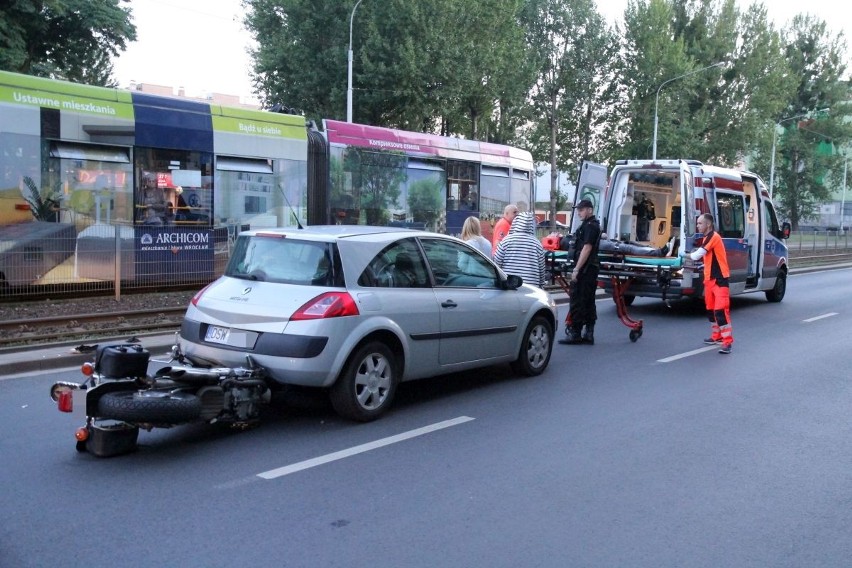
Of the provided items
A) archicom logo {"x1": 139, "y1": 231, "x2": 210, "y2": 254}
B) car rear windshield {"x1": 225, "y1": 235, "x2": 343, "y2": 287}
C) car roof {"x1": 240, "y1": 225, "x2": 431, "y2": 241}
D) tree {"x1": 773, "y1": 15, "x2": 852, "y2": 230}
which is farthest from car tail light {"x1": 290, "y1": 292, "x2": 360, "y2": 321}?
tree {"x1": 773, "y1": 15, "x2": 852, "y2": 230}

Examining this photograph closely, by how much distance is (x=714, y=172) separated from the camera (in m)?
14.2

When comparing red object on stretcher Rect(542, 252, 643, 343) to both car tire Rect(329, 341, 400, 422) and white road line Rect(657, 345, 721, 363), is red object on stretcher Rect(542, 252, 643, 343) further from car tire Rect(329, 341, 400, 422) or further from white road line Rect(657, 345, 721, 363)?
car tire Rect(329, 341, 400, 422)

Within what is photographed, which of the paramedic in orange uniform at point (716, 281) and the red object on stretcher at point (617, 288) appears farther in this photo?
the red object on stretcher at point (617, 288)

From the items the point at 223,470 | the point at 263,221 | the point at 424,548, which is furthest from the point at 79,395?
the point at 263,221

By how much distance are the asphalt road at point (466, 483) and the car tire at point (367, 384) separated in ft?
0.56

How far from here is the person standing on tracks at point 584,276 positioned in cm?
1038

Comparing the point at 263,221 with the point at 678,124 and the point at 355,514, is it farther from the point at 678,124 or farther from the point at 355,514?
the point at 678,124

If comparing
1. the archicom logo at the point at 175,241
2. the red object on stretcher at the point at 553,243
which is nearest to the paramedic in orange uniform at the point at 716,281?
the red object on stretcher at the point at 553,243

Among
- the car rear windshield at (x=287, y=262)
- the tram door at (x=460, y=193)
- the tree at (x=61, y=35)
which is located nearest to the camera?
the car rear windshield at (x=287, y=262)

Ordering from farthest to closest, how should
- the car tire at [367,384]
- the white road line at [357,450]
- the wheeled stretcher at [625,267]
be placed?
1. the wheeled stretcher at [625,267]
2. the car tire at [367,384]
3. the white road line at [357,450]

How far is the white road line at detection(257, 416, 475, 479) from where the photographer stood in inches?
211

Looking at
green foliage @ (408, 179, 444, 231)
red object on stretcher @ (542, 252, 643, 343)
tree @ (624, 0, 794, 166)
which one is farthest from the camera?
tree @ (624, 0, 794, 166)

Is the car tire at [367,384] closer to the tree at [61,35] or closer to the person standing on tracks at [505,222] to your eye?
the person standing on tracks at [505,222]

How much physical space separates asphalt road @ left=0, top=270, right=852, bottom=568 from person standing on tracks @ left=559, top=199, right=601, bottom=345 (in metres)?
2.37
